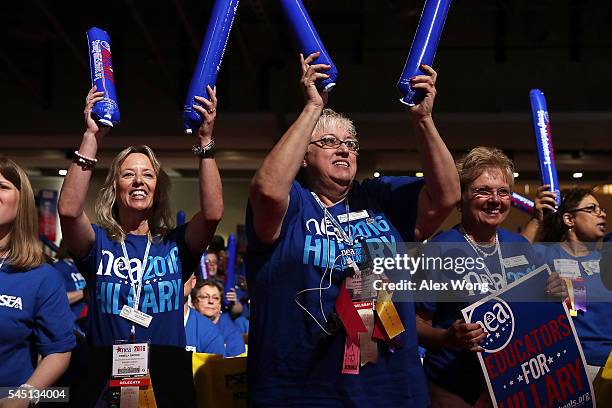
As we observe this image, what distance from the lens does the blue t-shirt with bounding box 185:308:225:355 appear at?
11.8 feet

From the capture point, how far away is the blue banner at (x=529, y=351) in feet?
7.48

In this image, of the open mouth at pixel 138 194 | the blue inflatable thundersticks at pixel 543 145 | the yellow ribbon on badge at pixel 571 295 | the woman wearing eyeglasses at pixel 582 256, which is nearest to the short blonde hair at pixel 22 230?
the open mouth at pixel 138 194

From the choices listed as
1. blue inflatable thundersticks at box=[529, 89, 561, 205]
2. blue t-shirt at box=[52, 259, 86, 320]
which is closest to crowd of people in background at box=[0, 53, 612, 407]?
blue inflatable thundersticks at box=[529, 89, 561, 205]

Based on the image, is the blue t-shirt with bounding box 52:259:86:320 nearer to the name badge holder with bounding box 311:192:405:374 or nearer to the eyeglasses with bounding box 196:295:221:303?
the eyeglasses with bounding box 196:295:221:303

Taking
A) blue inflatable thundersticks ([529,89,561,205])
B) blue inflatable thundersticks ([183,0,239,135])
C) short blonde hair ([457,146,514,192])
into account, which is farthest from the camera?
blue inflatable thundersticks ([529,89,561,205])

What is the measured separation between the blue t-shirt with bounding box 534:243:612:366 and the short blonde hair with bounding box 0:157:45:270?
189 cm

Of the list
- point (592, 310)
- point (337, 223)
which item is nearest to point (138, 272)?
point (337, 223)

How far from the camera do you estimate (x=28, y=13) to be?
948 centimetres

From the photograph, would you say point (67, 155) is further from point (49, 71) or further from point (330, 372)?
point (330, 372)

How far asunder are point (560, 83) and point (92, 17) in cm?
633

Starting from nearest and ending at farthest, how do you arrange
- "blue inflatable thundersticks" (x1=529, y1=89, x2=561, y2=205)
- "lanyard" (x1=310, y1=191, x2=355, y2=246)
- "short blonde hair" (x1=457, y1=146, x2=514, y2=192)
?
"lanyard" (x1=310, y1=191, x2=355, y2=246) → "short blonde hair" (x1=457, y1=146, x2=514, y2=192) → "blue inflatable thundersticks" (x1=529, y1=89, x2=561, y2=205)


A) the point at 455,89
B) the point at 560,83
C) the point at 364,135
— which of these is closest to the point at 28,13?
the point at 364,135

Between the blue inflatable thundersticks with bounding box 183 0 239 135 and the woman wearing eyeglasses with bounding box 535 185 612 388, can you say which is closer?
the blue inflatable thundersticks with bounding box 183 0 239 135

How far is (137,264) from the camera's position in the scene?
7.81 feet
